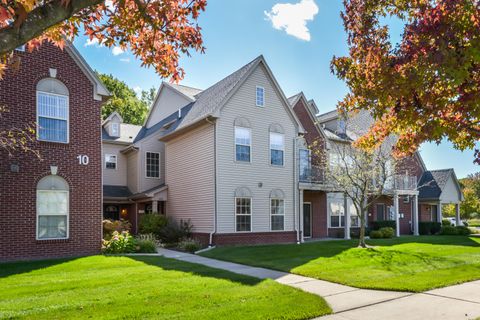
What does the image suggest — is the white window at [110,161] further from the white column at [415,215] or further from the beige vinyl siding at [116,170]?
the white column at [415,215]

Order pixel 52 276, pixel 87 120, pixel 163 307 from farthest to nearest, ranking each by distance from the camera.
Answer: pixel 87 120
pixel 52 276
pixel 163 307

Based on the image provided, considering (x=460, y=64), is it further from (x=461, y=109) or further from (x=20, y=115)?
(x=20, y=115)

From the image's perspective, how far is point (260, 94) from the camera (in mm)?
21078

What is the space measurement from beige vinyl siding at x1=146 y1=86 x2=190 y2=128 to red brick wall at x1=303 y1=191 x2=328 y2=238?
31.7ft

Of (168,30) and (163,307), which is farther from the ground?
(168,30)

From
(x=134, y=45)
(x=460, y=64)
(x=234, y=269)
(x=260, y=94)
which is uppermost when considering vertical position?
(x=260, y=94)

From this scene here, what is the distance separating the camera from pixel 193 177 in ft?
68.7

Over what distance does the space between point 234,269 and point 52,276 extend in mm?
4988

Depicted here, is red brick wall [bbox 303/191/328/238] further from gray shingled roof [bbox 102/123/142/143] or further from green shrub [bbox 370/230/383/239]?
gray shingled roof [bbox 102/123/142/143]

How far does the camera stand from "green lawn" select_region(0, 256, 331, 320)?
6.98 m

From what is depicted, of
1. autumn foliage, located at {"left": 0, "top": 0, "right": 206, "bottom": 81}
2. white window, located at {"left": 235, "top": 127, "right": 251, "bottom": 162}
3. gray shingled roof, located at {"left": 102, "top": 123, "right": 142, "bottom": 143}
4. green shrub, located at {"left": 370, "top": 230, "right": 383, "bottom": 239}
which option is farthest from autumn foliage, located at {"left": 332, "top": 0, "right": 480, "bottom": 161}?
gray shingled roof, located at {"left": 102, "top": 123, "right": 142, "bottom": 143}

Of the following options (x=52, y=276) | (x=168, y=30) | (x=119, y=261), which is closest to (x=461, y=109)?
(x=168, y=30)

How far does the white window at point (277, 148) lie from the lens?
21328 millimetres

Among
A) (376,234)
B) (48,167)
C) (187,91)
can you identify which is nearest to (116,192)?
(187,91)
